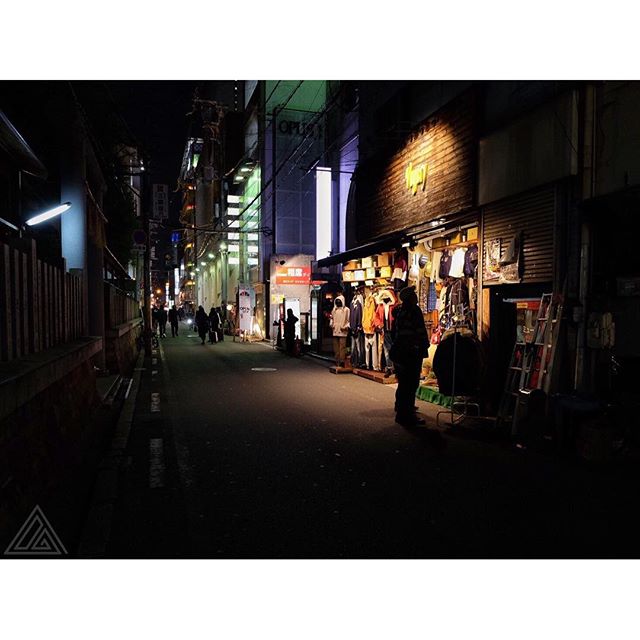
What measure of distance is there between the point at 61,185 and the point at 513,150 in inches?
428

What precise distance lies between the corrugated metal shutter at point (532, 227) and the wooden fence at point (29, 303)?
801cm

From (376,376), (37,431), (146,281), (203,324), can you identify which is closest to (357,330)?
(376,376)

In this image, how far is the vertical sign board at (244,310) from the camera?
33875 millimetres

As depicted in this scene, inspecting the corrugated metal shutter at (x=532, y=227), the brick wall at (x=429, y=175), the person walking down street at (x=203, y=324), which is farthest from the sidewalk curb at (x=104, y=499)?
the person walking down street at (x=203, y=324)

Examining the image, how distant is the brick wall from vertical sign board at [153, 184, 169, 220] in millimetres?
24497

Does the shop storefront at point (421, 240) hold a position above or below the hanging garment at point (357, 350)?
above

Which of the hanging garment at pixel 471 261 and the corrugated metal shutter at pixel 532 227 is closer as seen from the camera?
the corrugated metal shutter at pixel 532 227

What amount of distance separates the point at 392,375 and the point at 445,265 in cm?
411

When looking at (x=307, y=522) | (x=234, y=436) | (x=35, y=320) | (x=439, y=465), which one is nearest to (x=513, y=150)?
(x=439, y=465)

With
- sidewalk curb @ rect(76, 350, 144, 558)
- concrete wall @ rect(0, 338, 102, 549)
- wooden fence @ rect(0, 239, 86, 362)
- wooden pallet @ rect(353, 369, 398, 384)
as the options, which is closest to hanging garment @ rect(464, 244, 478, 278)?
wooden pallet @ rect(353, 369, 398, 384)

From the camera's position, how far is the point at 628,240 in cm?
809

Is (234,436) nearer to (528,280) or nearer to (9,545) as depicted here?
(9,545)

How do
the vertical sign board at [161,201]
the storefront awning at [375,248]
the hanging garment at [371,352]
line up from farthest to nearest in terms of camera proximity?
the vertical sign board at [161,201] → the hanging garment at [371,352] → the storefront awning at [375,248]

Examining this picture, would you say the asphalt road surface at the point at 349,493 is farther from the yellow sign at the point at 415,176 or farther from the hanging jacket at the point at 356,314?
the yellow sign at the point at 415,176
